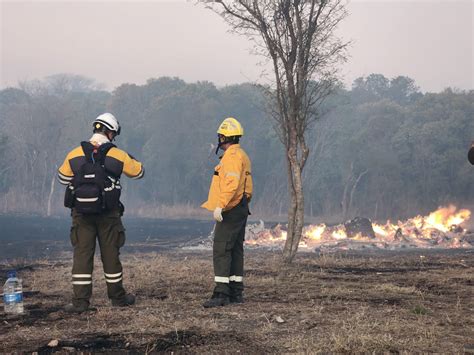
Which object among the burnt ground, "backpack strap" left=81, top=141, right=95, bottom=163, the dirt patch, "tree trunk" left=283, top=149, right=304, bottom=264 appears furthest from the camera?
"tree trunk" left=283, top=149, right=304, bottom=264

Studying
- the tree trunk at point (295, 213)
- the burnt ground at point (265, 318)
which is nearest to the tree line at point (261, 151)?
the tree trunk at point (295, 213)

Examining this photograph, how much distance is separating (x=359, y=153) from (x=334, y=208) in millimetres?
5235

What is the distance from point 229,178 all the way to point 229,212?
1.58 ft

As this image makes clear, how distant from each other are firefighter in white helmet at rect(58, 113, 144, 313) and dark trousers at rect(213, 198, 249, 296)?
1.22 m

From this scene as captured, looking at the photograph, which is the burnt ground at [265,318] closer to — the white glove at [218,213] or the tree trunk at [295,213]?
the white glove at [218,213]

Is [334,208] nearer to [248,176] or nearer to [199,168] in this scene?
[199,168]

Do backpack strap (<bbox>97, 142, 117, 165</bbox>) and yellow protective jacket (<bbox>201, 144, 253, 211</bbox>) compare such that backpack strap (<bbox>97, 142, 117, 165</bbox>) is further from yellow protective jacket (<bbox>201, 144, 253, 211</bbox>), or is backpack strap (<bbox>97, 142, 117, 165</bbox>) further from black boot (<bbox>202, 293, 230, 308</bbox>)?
black boot (<bbox>202, 293, 230, 308</bbox>)

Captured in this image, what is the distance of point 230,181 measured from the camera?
7652 mm

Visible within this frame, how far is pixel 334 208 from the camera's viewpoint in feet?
168

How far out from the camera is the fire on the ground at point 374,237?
2595 centimetres

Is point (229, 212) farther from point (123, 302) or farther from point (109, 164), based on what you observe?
point (123, 302)

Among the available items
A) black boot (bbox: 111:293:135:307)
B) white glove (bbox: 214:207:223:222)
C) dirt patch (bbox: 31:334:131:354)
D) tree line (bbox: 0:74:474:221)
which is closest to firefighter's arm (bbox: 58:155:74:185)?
black boot (bbox: 111:293:135:307)

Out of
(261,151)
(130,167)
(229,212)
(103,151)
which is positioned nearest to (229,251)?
(229,212)

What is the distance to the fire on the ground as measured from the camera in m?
A: 26.0
